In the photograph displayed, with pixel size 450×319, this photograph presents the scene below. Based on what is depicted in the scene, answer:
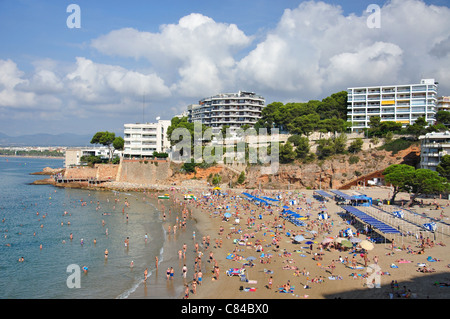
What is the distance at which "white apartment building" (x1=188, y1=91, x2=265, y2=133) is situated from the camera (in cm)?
9688

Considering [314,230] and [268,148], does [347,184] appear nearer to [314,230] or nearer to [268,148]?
[268,148]

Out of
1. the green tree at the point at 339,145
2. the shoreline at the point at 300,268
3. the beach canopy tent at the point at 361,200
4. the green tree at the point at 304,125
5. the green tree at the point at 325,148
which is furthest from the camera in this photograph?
the green tree at the point at 304,125

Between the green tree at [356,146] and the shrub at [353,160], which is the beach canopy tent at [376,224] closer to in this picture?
the shrub at [353,160]

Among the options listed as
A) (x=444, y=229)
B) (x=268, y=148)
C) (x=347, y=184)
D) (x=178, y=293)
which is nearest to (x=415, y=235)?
(x=444, y=229)

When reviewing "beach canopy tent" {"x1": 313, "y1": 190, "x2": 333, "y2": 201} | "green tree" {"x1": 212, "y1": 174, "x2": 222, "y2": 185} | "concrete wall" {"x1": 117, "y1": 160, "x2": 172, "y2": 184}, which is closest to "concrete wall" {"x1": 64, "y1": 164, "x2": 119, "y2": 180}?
"concrete wall" {"x1": 117, "y1": 160, "x2": 172, "y2": 184}

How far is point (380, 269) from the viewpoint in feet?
71.9

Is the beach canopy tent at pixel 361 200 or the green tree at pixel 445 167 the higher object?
the green tree at pixel 445 167

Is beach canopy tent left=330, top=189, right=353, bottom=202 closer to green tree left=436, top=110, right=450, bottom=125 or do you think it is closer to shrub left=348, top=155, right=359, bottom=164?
shrub left=348, top=155, right=359, bottom=164

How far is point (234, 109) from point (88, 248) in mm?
72266

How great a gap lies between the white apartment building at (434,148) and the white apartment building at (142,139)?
53.2 meters

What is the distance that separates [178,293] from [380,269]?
12.5 meters

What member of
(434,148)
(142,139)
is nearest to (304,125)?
(434,148)

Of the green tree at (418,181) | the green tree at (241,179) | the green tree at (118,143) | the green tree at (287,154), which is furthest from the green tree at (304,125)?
the green tree at (118,143)

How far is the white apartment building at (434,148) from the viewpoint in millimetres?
49156
